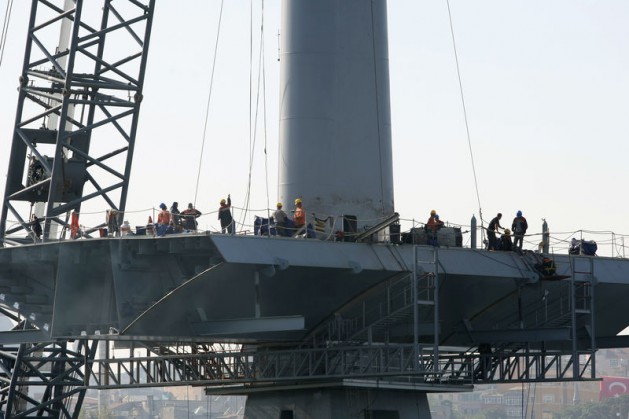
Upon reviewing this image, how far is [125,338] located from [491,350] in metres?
15.4

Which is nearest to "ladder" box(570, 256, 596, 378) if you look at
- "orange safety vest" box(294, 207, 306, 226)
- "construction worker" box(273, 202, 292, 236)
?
"orange safety vest" box(294, 207, 306, 226)

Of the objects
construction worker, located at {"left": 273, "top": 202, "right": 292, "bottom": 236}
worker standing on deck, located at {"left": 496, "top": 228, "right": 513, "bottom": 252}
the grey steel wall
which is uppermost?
the grey steel wall

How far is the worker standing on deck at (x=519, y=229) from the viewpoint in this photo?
5266 centimetres

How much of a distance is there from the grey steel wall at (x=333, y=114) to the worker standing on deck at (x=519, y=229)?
Answer: 5.22 meters

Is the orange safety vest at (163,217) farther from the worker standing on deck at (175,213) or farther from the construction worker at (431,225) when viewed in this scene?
the construction worker at (431,225)

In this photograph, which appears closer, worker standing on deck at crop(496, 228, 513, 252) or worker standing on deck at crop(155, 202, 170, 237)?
worker standing on deck at crop(155, 202, 170, 237)

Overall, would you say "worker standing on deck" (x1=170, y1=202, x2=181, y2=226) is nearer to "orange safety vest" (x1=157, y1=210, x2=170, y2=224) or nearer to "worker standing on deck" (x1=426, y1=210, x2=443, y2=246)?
"orange safety vest" (x1=157, y1=210, x2=170, y2=224)

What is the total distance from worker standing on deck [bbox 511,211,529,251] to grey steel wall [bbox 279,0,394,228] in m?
5.22

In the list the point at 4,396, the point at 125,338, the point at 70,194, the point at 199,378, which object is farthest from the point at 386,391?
the point at 4,396

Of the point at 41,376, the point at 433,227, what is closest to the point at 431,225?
the point at 433,227

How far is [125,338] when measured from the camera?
4791 cm

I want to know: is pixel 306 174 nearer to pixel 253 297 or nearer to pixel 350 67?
pixel 350 67

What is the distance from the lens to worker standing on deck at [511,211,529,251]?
5266 cm

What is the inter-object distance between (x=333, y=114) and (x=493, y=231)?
25.3 feet
